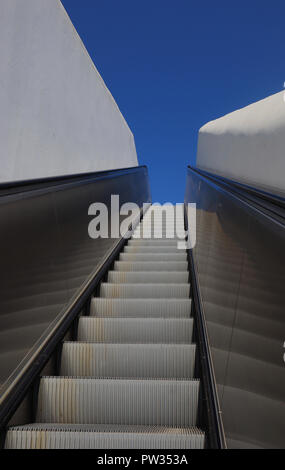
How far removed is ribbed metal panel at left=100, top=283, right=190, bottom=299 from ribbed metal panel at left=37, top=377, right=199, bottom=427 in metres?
1.65

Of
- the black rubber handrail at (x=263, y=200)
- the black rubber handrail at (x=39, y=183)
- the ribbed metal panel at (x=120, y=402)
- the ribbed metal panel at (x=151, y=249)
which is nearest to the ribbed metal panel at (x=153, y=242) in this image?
the ribbed metal panel at (x=151, y=249)

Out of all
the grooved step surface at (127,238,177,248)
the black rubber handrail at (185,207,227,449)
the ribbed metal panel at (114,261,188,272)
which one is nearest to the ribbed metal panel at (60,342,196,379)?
the black rubber handrail at (185,207,227,449)

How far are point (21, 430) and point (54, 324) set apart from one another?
91 centimetres

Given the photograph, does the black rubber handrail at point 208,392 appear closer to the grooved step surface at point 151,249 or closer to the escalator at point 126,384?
the escalator at point 126,384

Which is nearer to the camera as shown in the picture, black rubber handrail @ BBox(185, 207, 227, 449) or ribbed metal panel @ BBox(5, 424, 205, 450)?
black rubber handrail @ BBox(185, 207, 227, 449)

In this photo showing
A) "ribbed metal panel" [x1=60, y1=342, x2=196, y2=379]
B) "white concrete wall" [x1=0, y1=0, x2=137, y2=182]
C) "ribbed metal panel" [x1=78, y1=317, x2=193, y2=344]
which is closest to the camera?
"ribbed metal panel" [x1=60, y1=342, x2=196, y2=379]

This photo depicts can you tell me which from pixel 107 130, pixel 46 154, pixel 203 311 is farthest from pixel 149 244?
pixel 107 130

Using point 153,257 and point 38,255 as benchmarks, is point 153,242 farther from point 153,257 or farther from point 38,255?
point 38,255

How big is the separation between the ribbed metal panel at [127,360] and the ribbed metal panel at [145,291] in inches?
48.0

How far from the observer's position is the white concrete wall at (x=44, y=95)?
4.73 metres

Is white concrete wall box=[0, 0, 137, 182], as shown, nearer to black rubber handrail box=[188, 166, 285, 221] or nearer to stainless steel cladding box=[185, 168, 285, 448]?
black rubber handrail box=[188, 166, 285, 221]

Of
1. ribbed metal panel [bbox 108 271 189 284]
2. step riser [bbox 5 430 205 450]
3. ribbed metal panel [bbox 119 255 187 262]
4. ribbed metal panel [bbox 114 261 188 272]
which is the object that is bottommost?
step riser [bbox 5 430 205 450]

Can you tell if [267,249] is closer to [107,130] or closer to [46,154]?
[46,154]

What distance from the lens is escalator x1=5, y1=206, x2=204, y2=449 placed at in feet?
6.18
